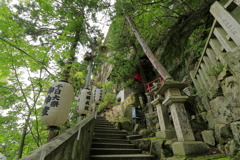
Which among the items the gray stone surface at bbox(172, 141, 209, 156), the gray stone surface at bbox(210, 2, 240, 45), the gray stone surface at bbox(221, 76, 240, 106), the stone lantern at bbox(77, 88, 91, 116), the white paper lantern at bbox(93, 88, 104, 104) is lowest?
the gray stone surface at bbox(172, 141, 209, 156)

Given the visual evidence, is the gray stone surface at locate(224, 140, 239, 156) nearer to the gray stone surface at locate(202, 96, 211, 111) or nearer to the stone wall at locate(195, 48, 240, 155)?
the stone wall at locate(195, 48, 240, 155)

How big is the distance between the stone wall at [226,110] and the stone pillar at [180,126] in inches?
18.0

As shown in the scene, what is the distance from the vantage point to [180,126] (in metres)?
3.36

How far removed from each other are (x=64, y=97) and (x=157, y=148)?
368 centimetres

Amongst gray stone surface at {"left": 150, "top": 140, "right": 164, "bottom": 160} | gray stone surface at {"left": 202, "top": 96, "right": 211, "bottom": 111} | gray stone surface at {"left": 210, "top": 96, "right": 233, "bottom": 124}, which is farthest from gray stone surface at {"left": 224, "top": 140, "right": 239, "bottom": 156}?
gray stone surface at {"left": 150, "top": 140, "right": 164, "bottom": 160}

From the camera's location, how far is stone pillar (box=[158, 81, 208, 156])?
296 cm

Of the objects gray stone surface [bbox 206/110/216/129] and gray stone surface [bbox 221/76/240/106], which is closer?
gray stone surface [bbox 221/76/240/106]

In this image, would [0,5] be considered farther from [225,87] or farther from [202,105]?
[202,105]

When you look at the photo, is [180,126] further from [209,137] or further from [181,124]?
[209,137]

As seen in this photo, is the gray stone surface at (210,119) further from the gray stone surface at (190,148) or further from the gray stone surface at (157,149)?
the gray stone surface at (157,149)

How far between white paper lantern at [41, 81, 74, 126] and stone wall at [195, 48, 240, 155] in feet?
13.6

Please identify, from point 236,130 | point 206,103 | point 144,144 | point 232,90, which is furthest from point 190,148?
point 144,144

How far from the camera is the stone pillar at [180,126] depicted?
117 inches

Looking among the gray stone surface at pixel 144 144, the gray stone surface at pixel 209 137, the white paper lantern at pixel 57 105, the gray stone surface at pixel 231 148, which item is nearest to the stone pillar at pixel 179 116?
the gray stone surface at pixel 209 137
